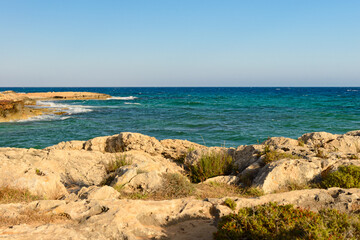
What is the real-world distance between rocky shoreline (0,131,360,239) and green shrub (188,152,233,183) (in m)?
0.26

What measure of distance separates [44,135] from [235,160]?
16809 millimetres

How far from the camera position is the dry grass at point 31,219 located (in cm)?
524

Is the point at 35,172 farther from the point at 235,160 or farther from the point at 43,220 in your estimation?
the point at 235,160

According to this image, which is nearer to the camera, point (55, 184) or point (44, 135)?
point (55, 184)

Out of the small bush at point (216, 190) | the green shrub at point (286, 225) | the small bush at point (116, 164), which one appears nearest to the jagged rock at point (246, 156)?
the small bush at point (216, 190)

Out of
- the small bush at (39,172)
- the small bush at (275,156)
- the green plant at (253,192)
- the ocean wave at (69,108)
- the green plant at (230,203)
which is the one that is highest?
the small bush at (275,156)

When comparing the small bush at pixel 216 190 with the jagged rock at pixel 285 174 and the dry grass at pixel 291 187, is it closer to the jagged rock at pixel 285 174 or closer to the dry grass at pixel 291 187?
the jagged rock at pixel 285 174

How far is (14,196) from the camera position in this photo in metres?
6.94

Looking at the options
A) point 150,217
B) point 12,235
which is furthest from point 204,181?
point 12,235

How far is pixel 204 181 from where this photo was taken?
977 cm

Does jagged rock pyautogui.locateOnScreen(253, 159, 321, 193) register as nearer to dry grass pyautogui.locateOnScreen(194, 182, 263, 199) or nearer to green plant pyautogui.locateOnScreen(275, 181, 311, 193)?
green plant pyautogui.locateOnScreen(275, 181, 311, 193)

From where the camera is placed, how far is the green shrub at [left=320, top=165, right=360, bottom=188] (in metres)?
8.09

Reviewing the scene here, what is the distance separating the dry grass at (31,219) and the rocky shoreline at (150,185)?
0.22 feet

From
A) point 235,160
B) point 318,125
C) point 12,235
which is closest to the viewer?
point 12,235
